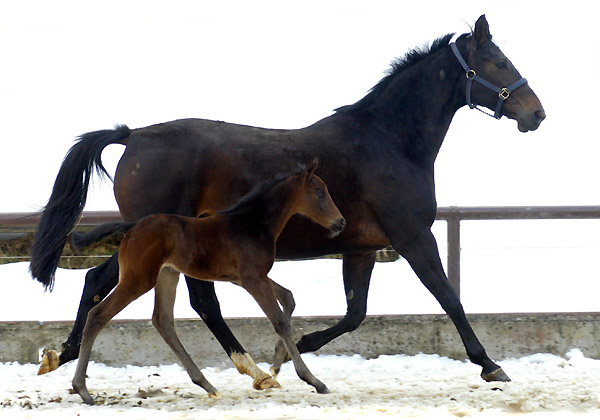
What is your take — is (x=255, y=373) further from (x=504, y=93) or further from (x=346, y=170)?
(x=504, y=93)

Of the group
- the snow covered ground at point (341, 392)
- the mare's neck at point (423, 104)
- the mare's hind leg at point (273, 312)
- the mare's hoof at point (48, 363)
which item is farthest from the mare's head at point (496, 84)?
the mare's hoof at point (48, 363)

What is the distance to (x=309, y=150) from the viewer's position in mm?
5441

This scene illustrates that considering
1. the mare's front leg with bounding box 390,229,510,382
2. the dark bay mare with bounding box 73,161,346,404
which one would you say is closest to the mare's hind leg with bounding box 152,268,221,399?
the dark bay mare with bounding box 73,161,346,404

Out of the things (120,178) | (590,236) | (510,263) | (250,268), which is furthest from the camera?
(590,236)

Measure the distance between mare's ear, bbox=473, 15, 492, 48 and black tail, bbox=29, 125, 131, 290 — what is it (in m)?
2.44

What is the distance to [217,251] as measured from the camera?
4.86 metres

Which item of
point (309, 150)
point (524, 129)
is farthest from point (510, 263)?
point (309, 150)

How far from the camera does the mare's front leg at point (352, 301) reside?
5.61 m

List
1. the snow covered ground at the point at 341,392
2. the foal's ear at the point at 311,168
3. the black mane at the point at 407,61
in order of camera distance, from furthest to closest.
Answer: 1. the black mane at the point at 407,61
2. the foal's ear at the point at 311,168
3. the snow covered ground at the point at 341,392

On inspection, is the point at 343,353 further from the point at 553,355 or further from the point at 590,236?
the point at 590,236

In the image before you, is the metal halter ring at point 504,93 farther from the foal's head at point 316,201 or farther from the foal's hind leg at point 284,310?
the foal's hind leg at point 284,310

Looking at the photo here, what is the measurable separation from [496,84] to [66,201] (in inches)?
117

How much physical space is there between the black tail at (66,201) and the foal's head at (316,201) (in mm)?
1252

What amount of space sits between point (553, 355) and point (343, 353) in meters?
1.60
